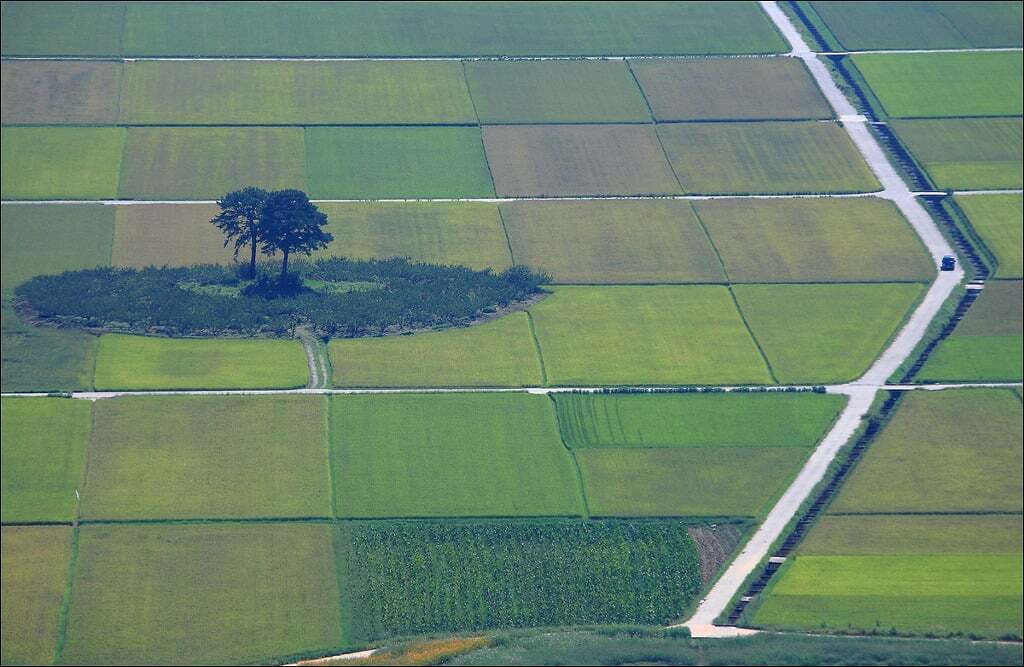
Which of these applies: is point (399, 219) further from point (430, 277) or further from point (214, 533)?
point (214, 533)

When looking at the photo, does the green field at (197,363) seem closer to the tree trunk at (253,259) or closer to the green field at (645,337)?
the tree trunk at (253,259)

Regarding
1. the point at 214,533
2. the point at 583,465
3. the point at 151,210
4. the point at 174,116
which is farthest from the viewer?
the point at 174,116

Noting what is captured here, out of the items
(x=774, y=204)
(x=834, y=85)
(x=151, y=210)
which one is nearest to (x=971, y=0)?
(x=834, y=85)

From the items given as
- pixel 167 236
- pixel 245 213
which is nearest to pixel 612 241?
pixel 245 213

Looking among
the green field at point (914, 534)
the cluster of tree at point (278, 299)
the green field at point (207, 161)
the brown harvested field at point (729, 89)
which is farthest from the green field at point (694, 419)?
the brown harvested field at point (729, 89)

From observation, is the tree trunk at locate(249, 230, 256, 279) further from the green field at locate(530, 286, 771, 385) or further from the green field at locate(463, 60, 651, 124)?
the green field at locate(463, 60, 651, 124)
